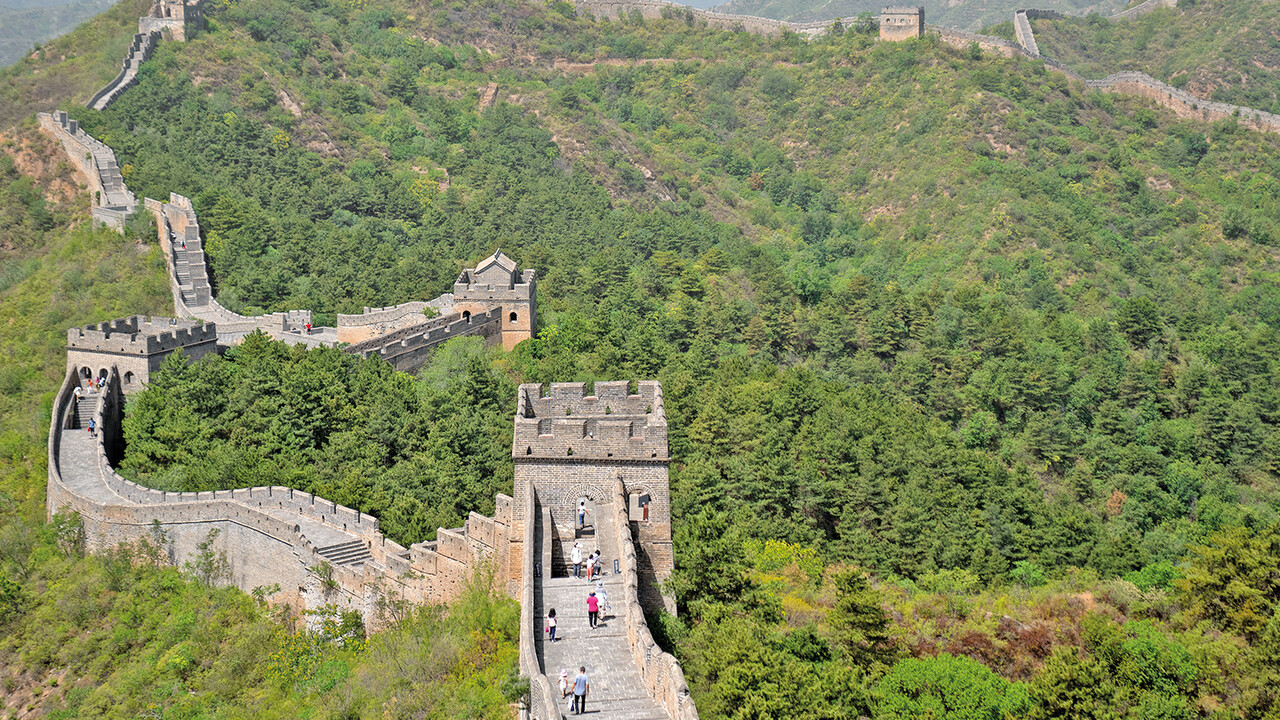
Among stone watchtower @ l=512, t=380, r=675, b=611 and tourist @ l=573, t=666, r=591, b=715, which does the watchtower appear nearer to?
stone watchtower @ l=512, t=380, r=675, b=611

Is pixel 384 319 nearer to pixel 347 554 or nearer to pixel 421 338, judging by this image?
pixel 421 338

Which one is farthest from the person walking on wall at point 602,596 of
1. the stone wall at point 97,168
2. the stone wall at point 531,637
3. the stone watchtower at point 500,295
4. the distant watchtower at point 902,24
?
the distant watchtower at point 902,24

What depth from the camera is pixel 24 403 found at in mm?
43719

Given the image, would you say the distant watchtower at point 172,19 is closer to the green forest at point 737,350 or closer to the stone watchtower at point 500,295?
the green forest at point 737,350

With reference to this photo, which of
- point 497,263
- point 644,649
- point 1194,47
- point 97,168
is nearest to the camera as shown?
point 644,649

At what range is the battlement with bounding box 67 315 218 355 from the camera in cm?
4122

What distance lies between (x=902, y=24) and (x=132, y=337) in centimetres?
9926

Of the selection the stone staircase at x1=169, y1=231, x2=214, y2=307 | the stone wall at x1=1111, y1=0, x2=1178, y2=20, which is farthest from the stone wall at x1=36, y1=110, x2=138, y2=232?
the stone wall at x1=1111, y1=0, x2=1178, y2=20

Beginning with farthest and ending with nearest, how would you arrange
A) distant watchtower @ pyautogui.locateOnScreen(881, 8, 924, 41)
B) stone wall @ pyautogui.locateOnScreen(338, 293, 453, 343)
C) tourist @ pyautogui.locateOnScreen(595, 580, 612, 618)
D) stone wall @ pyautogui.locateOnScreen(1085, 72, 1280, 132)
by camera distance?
distant watchtower @ pyautogui.locateOnScreen(881, 8, 924, 41)
stone wall @ pyautogui.locateOnScreen(1085, 72, 1280, 132)
stone wall @ pyautogui.locateOnScreen(338, 293, 453, 343)
tourist @ pyautogui.locateOnScreen(595, 580, 612, 618)

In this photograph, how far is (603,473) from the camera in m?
24.5

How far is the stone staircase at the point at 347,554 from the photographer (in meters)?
30.0

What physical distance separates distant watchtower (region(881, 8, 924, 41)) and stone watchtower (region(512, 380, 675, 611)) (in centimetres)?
10676

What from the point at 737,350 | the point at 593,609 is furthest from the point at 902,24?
the point at 593,609

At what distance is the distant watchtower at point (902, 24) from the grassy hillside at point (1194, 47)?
75.6 ft
